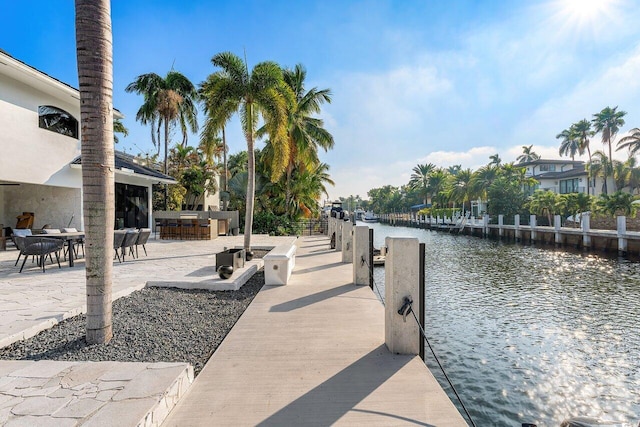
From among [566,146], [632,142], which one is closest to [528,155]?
[566,146]

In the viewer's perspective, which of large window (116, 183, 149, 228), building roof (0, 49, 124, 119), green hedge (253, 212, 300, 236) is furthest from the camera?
green hedge (253, 212, 300, 236)

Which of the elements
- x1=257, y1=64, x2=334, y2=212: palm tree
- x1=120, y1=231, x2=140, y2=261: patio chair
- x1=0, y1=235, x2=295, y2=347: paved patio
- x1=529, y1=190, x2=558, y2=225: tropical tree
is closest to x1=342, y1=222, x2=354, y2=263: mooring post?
x1=0, y1=235, x2=295, y2=347: paved patio

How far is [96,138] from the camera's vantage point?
145 inches

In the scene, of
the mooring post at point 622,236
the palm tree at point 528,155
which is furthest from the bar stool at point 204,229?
Result: the palm tree at point 528,155

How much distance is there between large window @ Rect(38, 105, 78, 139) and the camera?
1330 centimetres

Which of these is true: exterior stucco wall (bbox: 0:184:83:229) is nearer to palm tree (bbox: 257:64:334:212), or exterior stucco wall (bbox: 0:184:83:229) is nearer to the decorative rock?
the decorative rock

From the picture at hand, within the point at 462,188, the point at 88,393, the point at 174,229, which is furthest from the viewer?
the point at 462,188

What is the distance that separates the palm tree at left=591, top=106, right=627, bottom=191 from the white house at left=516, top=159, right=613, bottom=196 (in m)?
4.47

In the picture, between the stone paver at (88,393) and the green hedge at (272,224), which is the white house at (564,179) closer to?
the green hedge at (272,224)

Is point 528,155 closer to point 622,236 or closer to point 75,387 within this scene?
point 622,236

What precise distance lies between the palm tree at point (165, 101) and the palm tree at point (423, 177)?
61025 millimetres

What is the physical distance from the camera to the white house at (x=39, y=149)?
11758 mm

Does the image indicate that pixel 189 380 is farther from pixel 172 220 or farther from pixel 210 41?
pixel 172 220

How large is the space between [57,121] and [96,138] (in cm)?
1384
